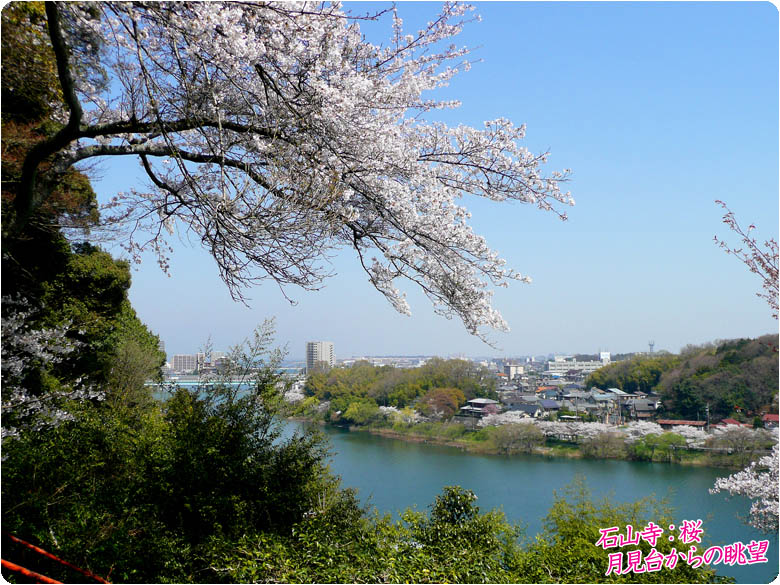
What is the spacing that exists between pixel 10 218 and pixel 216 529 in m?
2.12

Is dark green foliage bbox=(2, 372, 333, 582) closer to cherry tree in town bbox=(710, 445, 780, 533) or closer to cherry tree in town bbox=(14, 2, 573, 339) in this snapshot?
cherry tree in town bbox=(14, 2, 573, 339)

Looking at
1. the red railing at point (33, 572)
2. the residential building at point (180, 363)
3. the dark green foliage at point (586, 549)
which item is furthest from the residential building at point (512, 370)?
the red railing at point (33, 572)

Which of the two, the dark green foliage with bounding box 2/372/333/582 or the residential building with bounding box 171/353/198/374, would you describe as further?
the residential building with bounding box 171/353/198/374

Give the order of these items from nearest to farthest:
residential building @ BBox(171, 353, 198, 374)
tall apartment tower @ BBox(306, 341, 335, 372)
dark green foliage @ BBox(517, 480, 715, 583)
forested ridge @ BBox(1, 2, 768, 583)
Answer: forested ridge @ BBox(1, 2, 768, 583), dark green foliage @ BBox(517, 480, 715, 583), residential building @ BBox(171, 353, 198, 374), tall apartment tower @ BBox(306, 341, 335, 372)

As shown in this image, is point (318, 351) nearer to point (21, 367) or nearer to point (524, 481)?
point (524, 481)

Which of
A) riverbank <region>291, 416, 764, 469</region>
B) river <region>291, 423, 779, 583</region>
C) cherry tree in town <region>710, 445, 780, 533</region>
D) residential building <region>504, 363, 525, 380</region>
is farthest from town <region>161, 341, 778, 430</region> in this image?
cherry tree in town <region>710, 445, 780, 533</region>

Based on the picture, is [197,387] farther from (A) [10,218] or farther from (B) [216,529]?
(A) [10,218]

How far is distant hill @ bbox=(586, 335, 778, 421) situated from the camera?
976 cm

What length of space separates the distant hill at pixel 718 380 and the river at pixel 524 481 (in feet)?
5.26

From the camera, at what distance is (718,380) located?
10.8 meters

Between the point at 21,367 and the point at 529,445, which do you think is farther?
the point at 529,445

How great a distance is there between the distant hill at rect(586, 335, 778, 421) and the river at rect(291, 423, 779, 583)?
5.26 ft

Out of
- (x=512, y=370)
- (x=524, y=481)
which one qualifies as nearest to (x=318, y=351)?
(x=524, y=481)

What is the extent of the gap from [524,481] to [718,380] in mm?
4764
